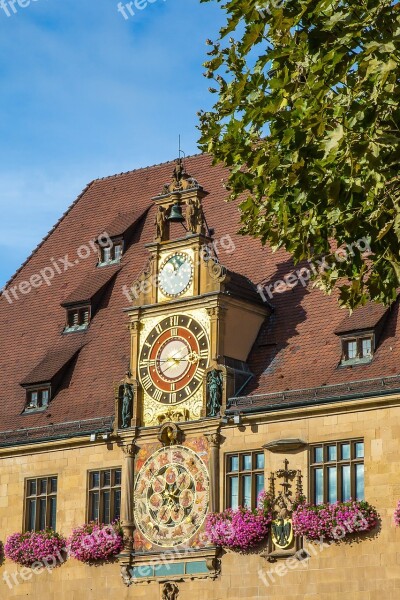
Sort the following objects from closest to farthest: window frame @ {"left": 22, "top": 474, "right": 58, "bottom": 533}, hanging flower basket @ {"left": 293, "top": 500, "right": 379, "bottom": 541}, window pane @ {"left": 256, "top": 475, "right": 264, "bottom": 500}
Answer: hanging flower basket @ {"left": 293, "top": 500, "right": 379, "bottom": 541}
window pane @ {"left": 256, "top": 475, "right": 264, "bottom": 500}
window frame @ {"left": 22, "top": 474, "right": 58, "bottom": 533}

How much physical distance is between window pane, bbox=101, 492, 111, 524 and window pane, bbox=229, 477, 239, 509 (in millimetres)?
3998

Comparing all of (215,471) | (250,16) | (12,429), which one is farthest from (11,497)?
(250,16)

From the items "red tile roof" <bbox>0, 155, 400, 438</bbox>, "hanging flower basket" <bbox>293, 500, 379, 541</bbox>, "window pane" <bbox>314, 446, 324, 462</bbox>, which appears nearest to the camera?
"hanging flower basket" <bbox>293, 500, 379, 541</bbox>

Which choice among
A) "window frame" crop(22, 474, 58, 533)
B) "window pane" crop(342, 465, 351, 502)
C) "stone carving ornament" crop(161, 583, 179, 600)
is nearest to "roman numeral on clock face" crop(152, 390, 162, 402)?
"window frame" crop(22, 474, 58, 533)

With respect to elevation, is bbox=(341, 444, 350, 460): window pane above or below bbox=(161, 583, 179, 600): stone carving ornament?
above

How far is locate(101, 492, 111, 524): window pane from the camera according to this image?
4175 centimetres

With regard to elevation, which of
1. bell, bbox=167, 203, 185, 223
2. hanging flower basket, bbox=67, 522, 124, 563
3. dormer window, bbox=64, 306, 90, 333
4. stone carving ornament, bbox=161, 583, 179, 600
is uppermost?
bell, bbox=167, 203, 185, 223

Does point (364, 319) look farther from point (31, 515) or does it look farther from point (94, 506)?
point (31, 515)

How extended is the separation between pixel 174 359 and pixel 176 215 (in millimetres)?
3914

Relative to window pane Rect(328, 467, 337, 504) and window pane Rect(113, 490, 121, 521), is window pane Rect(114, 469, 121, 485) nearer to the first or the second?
window pane Rect(113, 490, 121, 521)

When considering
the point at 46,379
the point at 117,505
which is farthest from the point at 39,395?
the point at 117,505

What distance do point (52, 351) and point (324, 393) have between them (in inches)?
422

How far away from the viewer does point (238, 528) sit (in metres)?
38.0

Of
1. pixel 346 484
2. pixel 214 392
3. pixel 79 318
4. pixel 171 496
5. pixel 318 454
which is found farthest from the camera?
pixel 79 318
